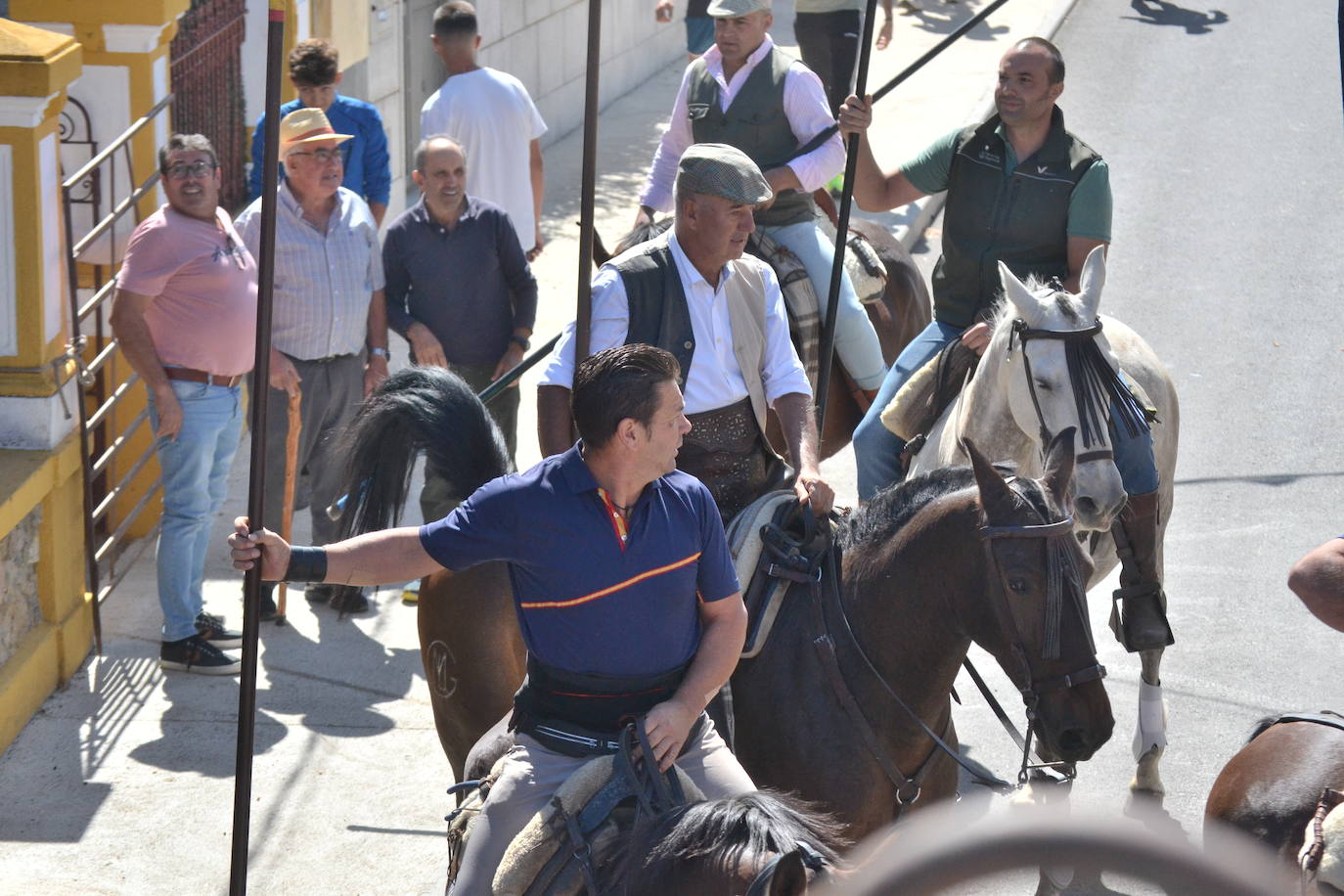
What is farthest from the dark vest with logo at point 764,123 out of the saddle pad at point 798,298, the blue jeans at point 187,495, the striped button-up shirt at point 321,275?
the blue jeans at point 187,495

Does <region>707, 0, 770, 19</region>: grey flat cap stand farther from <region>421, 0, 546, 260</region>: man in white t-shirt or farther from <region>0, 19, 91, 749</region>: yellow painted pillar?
<region>0, 19, 91, 749</region>: yellow painted pillar

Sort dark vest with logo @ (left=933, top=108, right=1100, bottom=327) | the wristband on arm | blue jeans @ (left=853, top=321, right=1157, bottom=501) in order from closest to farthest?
1. the wristband on arm
2. blue jeans @ (left=853, top=321, right=1157, bottom=501)
3. dark vest with logo @ (left=933, top=108, right=1100, bottom=327)

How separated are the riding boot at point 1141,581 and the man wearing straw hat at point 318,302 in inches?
124

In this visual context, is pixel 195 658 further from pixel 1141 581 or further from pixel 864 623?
pixel 1141 581

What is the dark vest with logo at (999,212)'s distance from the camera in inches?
243

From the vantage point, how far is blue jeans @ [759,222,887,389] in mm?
7301

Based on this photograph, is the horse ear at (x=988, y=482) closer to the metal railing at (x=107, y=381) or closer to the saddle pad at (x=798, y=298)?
the saddle pad at (x=798, y=298)

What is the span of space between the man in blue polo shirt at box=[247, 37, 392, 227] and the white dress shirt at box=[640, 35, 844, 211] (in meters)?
1.47

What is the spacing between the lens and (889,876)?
63.7 inches

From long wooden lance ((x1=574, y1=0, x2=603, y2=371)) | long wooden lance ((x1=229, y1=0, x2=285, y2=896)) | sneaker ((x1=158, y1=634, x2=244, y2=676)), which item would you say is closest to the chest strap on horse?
long wooden lance ((x1=574, y1=0, x2=603, y2=371))

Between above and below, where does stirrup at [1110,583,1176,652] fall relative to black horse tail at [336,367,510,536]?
below

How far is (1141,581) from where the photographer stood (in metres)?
6.23

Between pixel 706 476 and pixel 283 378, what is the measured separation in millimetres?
2827

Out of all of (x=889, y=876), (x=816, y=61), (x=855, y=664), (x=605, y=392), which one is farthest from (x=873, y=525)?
(x=816, y=61)
